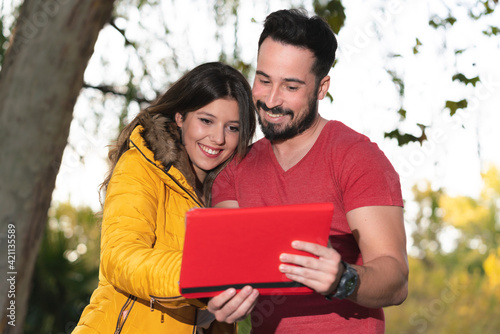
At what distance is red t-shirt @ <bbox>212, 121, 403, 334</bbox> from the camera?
6.74ft

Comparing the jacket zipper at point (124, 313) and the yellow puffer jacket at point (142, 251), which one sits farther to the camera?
the jacket zipper at point (124, 313)

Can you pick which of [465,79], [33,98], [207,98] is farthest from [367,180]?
[465,79]

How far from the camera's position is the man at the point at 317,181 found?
6.49ft

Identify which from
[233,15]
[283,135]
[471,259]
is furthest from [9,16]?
[471,259]

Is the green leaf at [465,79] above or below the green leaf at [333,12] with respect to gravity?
below

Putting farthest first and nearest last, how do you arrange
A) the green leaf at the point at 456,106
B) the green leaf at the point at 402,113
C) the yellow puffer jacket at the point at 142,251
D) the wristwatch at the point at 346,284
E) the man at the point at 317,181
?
the green leaf at the point at 402,113
the green leaf at the point at 456,106
the man at the point at 317,181
the yellow puffer jacket at the point at 142,251
the wristwatch at the point at 346,284

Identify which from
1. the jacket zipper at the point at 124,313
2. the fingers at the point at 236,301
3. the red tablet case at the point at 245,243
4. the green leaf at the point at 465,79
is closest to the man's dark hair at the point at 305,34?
the red tablet case at the point at 245,243

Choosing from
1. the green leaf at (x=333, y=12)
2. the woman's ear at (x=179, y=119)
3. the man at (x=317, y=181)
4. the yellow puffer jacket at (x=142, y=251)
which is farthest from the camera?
the green leaf at (x=333, y=12)

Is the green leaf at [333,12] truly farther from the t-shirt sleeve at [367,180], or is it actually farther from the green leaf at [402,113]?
the t-shirt sleeve at [367,180]

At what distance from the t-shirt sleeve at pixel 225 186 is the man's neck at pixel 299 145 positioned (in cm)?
25

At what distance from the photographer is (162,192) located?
236cm

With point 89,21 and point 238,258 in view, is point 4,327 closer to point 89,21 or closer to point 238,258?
point 89,21

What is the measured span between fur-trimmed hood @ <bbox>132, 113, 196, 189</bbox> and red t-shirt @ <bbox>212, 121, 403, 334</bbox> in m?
0.29

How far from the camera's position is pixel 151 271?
1.85 meters
